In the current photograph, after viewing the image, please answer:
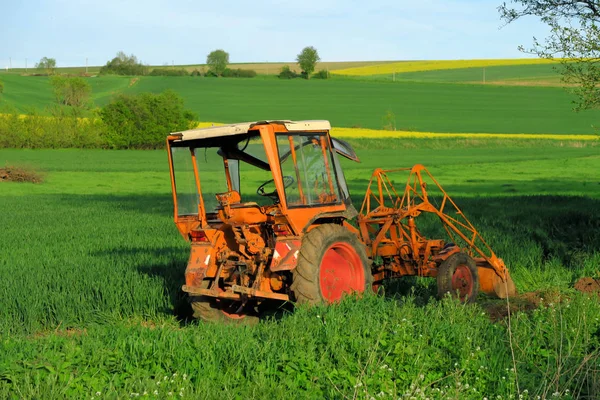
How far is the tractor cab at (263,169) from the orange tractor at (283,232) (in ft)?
0.04

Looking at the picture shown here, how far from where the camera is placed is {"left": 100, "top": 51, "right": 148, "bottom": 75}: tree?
4668 inches

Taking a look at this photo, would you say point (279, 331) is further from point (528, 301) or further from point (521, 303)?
point (528, 301)

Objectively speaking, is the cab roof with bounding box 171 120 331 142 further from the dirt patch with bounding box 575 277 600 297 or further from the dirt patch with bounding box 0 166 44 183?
the dirt patch with bounding box 0 166 44 183

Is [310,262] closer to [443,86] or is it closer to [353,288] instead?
[353,288]

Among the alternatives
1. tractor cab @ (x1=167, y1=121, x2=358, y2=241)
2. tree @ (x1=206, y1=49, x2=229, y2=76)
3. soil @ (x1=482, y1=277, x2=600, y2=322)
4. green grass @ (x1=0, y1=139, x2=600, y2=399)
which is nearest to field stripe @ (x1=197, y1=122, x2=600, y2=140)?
green grass @ (x1=0, y1=139, x2=600, y2=399)

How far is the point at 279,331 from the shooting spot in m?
7.52

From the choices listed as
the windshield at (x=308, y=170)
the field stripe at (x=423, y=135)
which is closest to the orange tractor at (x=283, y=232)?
the windshield at (x=308, y=170)

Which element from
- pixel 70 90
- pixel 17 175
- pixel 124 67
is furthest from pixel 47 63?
pixel 17 175

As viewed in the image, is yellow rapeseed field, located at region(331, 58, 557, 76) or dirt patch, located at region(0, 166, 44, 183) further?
yellow rapeseed field, located at region(331, 58, 557, 76)

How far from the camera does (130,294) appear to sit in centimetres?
1069

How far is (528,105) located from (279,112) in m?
27.4

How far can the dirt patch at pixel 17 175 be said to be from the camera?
3744 cm

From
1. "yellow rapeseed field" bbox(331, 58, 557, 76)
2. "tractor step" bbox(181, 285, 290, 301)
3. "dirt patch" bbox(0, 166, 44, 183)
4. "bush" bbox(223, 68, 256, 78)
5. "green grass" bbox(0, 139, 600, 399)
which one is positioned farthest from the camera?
"yellow rapeseed field" bbox(331, 58, 557, 76)

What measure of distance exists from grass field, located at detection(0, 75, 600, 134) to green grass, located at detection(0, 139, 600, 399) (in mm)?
50141
